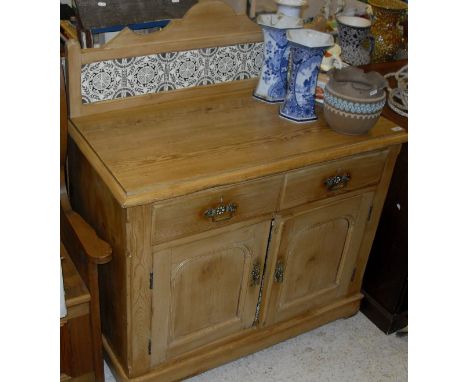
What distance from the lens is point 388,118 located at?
5.84ft

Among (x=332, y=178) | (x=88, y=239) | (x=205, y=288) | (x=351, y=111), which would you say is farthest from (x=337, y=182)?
(x=88, y=239)

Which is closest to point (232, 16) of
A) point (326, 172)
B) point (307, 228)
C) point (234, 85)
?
point (234, 85)

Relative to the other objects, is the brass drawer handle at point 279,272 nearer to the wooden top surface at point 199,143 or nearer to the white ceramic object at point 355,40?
the wooden top surface at point 199,143

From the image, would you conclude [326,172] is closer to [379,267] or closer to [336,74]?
[336,74]

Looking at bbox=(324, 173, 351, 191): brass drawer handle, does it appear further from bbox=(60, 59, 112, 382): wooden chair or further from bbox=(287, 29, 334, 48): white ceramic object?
bbox=(60, 59, 112, 382): wooden chair

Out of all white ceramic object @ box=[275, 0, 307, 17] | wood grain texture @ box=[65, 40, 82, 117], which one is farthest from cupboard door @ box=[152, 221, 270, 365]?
white ceramic object @ box=[275, 0, 307, 17]

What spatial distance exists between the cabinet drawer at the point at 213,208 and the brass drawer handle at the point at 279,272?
23cm

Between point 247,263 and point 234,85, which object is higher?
point 234,85

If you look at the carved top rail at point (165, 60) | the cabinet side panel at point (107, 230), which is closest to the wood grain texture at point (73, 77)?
the carved top rail at point (165, 60)

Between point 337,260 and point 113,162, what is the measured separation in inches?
34.1

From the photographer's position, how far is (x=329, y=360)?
6.23 feet

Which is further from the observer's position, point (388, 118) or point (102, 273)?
point (388, 118)

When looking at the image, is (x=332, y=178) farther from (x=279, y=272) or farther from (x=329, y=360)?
(x=329, y=360)

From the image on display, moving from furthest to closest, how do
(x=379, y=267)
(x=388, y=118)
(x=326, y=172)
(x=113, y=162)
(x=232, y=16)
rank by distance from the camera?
(x=379, y=267) → (x=388, y=118) → (x=232, y=16) → (x=326, y=172) → (x=113, y=162)
